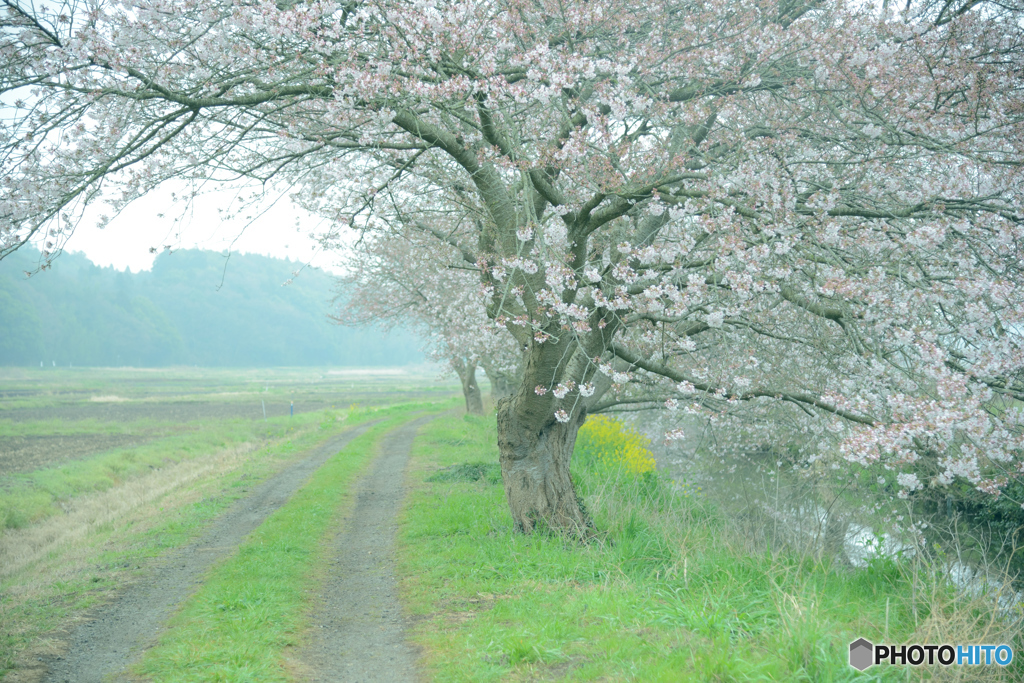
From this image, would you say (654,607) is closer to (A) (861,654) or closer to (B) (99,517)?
(A) (861,654)

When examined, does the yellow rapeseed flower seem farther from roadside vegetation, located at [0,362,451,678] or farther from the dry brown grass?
the dry brown grass

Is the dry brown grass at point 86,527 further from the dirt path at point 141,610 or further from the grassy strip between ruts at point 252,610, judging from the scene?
the grassy strip between ruts at point 252,610

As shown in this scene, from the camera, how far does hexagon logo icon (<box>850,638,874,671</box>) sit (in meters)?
4.13

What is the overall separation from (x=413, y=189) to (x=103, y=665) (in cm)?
649

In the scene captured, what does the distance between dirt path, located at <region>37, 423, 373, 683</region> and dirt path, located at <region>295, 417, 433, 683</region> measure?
1.49 m

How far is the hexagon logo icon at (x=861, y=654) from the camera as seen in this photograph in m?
4.13

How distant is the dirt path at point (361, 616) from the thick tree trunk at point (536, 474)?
1.86m

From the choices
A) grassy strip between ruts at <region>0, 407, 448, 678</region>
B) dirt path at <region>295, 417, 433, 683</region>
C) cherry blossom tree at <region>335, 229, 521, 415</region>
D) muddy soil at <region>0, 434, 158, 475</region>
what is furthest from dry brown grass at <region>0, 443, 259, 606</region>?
cherry blossom tree at <region>335, 229, 521, 415</region>

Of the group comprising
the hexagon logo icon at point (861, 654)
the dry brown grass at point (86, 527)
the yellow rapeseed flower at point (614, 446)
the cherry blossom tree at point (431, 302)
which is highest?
the cherry blossom tree at point (431, 302)

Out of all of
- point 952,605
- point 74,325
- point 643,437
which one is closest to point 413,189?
point 952,605

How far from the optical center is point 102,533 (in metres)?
11.0

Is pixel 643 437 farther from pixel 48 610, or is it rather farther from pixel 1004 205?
pixel 48 610

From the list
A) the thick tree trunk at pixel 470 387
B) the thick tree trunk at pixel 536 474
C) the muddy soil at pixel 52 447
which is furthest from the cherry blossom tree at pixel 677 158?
the thick tree trunk at pixel 470 387

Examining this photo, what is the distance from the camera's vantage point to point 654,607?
540 cm
